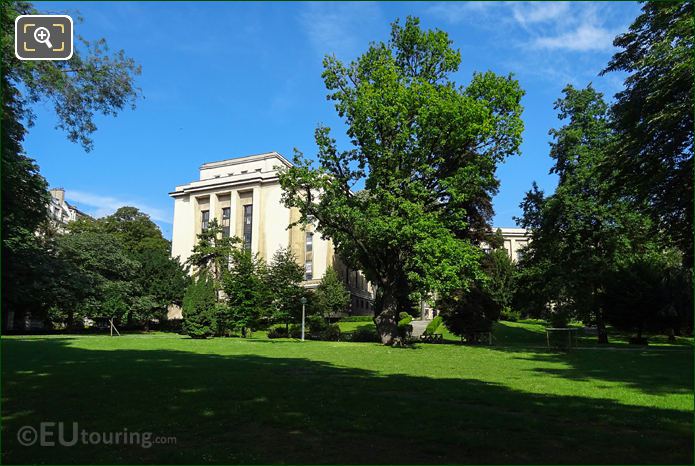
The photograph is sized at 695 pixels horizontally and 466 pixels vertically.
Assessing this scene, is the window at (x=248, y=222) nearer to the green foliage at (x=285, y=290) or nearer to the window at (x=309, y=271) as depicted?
the window at (x=309, y=271)

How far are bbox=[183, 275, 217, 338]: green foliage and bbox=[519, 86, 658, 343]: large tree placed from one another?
89.1ft

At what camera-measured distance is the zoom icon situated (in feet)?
32.4

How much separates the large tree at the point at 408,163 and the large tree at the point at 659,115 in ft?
24.8

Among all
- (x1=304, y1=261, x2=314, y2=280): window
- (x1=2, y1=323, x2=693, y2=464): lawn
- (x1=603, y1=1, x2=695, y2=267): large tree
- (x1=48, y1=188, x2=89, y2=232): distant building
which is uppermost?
(x1=48, y1=188, x2=89, y2=232): distant building

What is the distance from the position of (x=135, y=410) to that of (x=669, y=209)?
82.0 feet

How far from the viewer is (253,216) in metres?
87.4

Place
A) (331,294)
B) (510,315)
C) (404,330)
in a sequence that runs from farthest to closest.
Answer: (510,315) < (331,294) < (404,330)

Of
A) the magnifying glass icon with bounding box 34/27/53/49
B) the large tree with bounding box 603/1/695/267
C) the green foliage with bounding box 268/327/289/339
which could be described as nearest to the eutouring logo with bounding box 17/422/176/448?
the magnifying glass icon with bounding box 34/27/53/49

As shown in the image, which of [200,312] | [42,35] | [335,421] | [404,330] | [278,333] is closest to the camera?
[335,421]

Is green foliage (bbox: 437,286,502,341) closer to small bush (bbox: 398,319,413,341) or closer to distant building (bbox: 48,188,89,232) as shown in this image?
small bush (bbox: 398,319,413,341)

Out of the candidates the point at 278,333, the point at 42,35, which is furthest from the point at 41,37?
the point at 278,333

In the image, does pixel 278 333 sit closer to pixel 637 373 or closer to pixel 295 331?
pixel 295 331

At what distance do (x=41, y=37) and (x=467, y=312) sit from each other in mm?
34531

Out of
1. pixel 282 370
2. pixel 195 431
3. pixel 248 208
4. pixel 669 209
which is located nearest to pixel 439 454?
pixel 195 431
